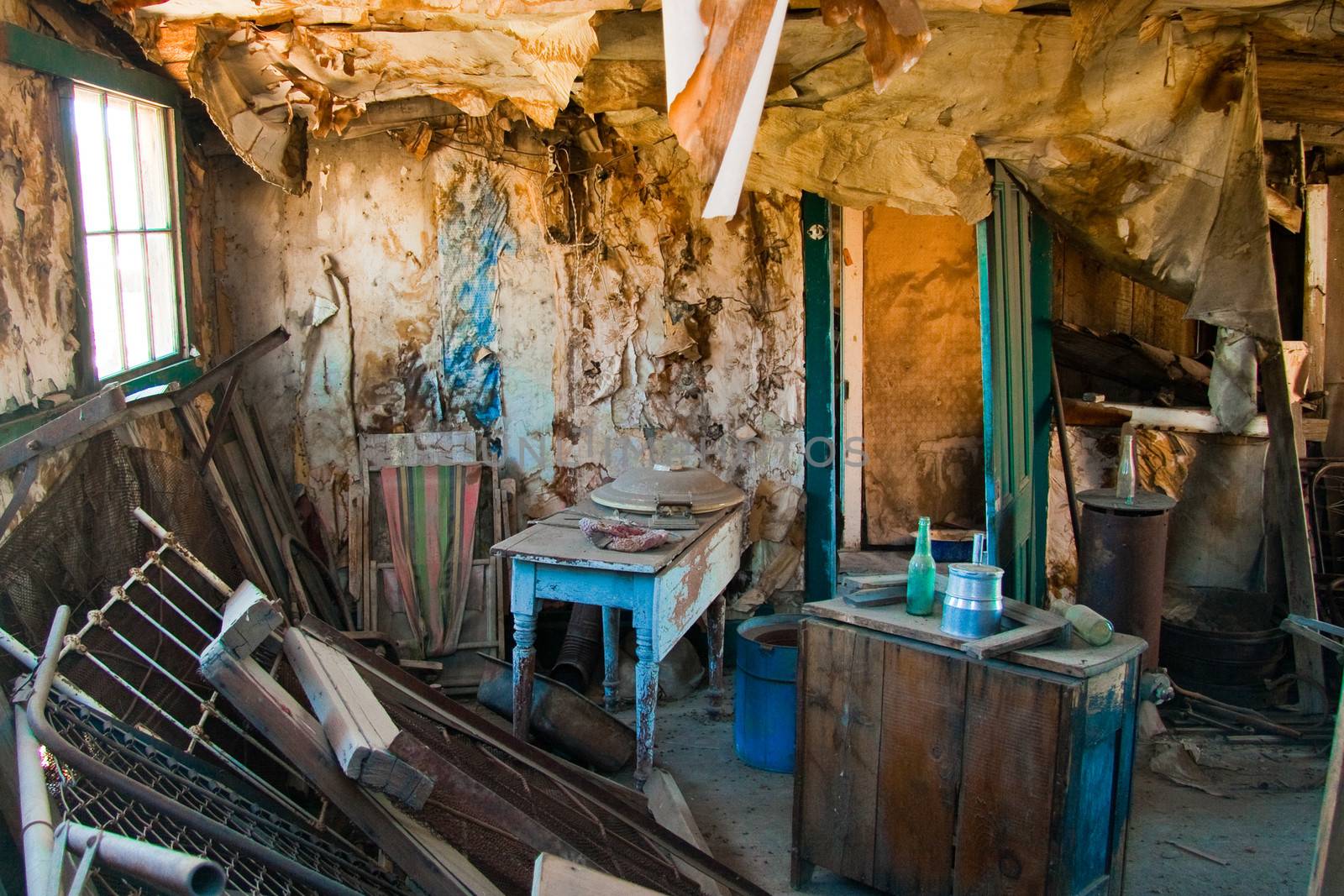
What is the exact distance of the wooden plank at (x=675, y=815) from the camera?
3416 mm

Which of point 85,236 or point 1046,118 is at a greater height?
point 1046,118

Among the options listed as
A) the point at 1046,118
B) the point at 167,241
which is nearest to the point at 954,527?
the point at 1046,118

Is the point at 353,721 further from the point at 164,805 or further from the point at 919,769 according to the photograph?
the point at 919,769

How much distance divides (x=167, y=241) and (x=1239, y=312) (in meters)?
4.85

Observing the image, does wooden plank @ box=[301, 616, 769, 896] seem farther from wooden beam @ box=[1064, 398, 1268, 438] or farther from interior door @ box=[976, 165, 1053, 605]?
wooden beam @ box=[1064, 398, 1268, 438]

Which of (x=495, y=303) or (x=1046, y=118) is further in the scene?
(x=495, y=303)

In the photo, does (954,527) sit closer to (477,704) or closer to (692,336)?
(692,336)

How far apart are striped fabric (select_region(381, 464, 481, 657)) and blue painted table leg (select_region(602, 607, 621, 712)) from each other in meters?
0.81

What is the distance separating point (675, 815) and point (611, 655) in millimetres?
1325

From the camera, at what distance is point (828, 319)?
5578 mm

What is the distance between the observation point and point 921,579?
A: 3.35m

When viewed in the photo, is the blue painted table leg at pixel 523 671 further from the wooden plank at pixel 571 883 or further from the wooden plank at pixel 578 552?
the wooden plank at pixel 571 883

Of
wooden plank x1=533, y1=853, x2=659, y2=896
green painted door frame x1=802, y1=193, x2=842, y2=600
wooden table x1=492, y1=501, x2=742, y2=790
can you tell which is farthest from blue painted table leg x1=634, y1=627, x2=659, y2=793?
wooden plank x1=533, y1=853, x2=659, y2=896

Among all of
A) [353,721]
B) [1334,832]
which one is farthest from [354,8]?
[1334,832]
